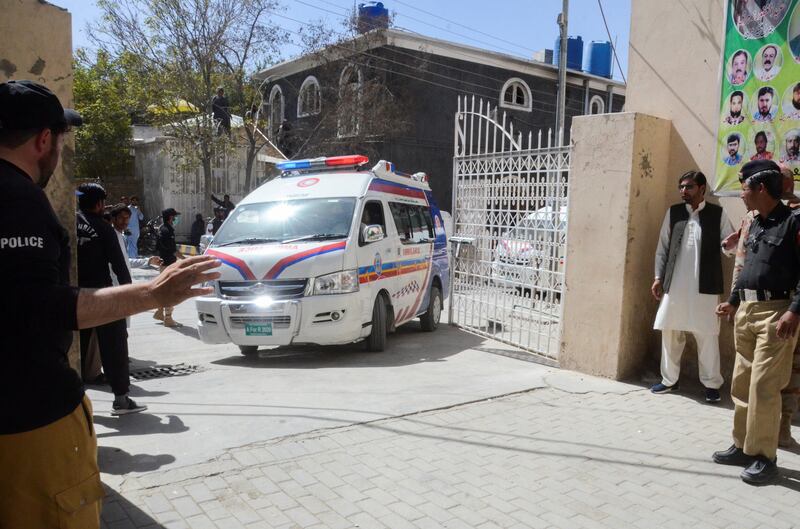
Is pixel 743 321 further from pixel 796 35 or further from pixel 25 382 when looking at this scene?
pixel 25 382

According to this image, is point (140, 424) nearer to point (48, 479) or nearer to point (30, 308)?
point (48, 479)

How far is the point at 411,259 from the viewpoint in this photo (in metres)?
8.84

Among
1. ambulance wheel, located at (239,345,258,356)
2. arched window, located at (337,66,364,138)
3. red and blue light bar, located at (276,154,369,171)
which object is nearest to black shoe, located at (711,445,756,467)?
ambulance wheel, located at (239,345,258,356)

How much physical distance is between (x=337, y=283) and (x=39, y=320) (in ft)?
17.2

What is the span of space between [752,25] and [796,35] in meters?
0.42

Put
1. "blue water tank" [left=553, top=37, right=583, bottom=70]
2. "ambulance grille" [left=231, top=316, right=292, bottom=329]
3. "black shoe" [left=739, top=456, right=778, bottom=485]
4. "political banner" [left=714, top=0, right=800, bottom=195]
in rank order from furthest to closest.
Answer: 1. "blue water tank" [left=553, top=37, right=583, bottom=70]
2. "ambulance grille" [left=231, top=316, right=292, bottom=329]
3. "political banner" [left=714, top=0, right=800, bottom=195]
4. "black shoe" [left=739, top=456, right=778, bottom=485]

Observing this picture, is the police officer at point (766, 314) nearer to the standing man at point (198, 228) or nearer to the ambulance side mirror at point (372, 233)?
the ambulance side mirror at point (372, 233)

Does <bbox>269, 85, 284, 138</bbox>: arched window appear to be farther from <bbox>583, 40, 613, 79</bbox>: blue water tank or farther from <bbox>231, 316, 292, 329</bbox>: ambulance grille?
<bbox>231, 316, 292, 329</bbox>: ambulance grille

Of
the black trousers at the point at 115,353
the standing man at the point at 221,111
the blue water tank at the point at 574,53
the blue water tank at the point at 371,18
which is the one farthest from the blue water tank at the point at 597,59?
the black trousers at the point at 115,353

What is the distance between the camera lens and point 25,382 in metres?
1.92

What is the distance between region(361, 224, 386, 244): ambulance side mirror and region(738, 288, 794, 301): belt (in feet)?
14.2

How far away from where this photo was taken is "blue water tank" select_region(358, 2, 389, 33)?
2023cm

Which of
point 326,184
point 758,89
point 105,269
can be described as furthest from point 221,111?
point 758,89

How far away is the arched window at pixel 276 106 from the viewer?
25.7 meters
